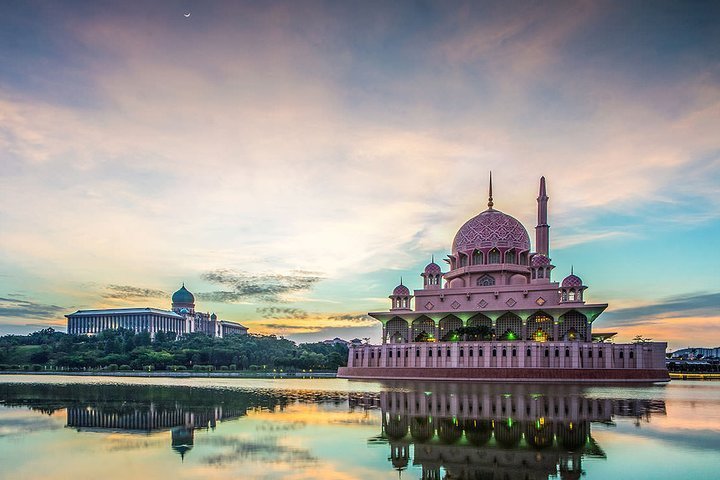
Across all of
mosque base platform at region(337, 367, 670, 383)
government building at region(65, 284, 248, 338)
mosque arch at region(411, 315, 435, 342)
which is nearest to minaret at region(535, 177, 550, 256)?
mosque arch at region(411, 315, 435, 342)

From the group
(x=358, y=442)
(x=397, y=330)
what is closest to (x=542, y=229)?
(x=397, y=330)

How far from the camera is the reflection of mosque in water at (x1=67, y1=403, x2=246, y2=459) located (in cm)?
1925

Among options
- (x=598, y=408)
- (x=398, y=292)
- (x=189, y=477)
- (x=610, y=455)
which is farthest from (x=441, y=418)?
(x=398, y=292)

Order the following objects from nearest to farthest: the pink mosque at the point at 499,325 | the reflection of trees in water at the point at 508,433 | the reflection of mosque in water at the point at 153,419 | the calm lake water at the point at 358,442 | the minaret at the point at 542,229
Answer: the calm lake water at the point at 358,442
the reflection of trees in water at the point at 508,433
the reflection of mosque in water at the point at 153,419
the pink mosque at the point at 499,325
the minaret at the point at 542,229

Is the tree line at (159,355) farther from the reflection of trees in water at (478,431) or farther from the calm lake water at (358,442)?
the reflection of trees in water at (478,431)

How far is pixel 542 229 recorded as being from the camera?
265ft

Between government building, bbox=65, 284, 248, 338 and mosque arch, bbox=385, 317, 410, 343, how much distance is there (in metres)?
89.4

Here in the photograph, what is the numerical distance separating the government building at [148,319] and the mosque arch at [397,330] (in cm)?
8942

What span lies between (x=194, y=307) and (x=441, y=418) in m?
162

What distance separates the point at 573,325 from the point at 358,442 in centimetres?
5731

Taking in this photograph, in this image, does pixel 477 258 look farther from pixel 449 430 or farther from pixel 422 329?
pixel 449 430

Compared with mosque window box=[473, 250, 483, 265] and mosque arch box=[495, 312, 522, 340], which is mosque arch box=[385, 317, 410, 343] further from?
mosque window box=[473, 250, 483, 265]

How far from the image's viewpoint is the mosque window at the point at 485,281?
250 ft

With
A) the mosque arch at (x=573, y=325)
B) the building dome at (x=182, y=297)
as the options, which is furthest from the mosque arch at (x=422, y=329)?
the building dome at (x=182, y=297)
